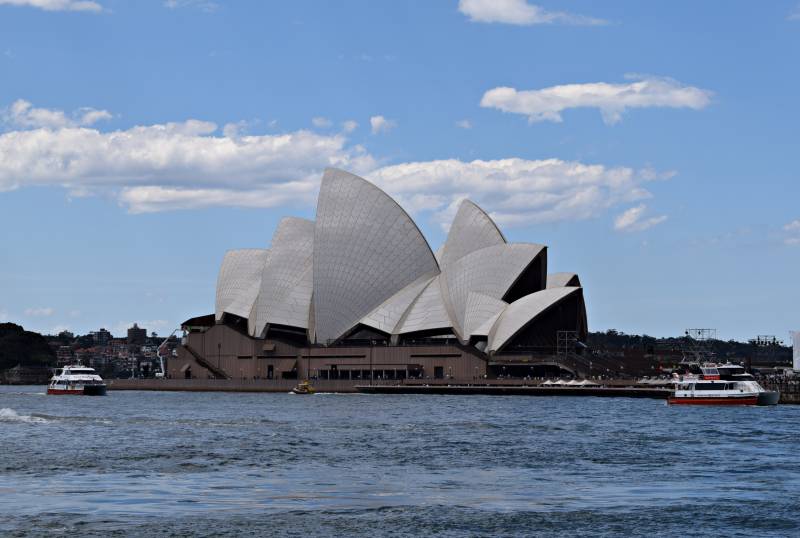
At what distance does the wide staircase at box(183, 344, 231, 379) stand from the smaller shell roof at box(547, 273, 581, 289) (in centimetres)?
3779

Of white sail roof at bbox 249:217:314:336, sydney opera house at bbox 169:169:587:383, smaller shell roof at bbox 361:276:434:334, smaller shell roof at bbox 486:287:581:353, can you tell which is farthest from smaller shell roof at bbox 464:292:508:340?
white sail roof at bbox 249:217:314:336

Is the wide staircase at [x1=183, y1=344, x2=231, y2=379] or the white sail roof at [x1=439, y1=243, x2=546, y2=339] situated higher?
the white sail roof at [x1=439, y1=243, x2=546, y2=339]

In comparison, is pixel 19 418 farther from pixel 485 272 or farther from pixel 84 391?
pixel 485 272

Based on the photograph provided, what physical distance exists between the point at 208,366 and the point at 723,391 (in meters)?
74.6

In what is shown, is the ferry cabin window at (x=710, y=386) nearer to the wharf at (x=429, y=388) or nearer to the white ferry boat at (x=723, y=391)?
the white ferry boat at (x=723, y=391)

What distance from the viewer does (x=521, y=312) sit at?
113812mm

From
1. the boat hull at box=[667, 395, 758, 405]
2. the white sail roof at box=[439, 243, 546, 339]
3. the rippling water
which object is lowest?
the rippling water

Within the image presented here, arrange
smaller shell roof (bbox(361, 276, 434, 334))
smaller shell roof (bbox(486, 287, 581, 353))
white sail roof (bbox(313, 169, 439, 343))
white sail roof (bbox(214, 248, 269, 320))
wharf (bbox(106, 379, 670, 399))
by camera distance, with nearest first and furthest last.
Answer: wharf (bbox(106, 379, 670, 399)) < smaller shell roof (bbox(486, 287, 581, 353)) < white sail roof (bbox(313, 169, 439, 343)) < smaller shell roof (bbox(361, 276, 434, 334)) < white sail roof (bbox(214, 248, 269, 320))

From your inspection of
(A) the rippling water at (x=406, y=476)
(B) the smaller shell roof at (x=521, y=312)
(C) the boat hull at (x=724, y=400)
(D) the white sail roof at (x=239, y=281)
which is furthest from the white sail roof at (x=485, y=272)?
(A) the rippling water at (x=406, y=476)

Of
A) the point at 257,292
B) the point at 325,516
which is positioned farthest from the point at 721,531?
the point at 257,292

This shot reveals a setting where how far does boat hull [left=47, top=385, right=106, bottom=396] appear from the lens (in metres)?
114

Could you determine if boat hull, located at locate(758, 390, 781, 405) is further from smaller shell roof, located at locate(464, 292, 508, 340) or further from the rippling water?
smaller shell roof, located at locate(464, 292, 508, 340)

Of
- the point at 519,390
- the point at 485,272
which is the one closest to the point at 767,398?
the point at 519,390

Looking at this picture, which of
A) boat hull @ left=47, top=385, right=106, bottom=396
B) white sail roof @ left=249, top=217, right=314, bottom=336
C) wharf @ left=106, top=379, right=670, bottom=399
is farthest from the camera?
white sail roof @ left=249, top=217, right=314, bottom=336
